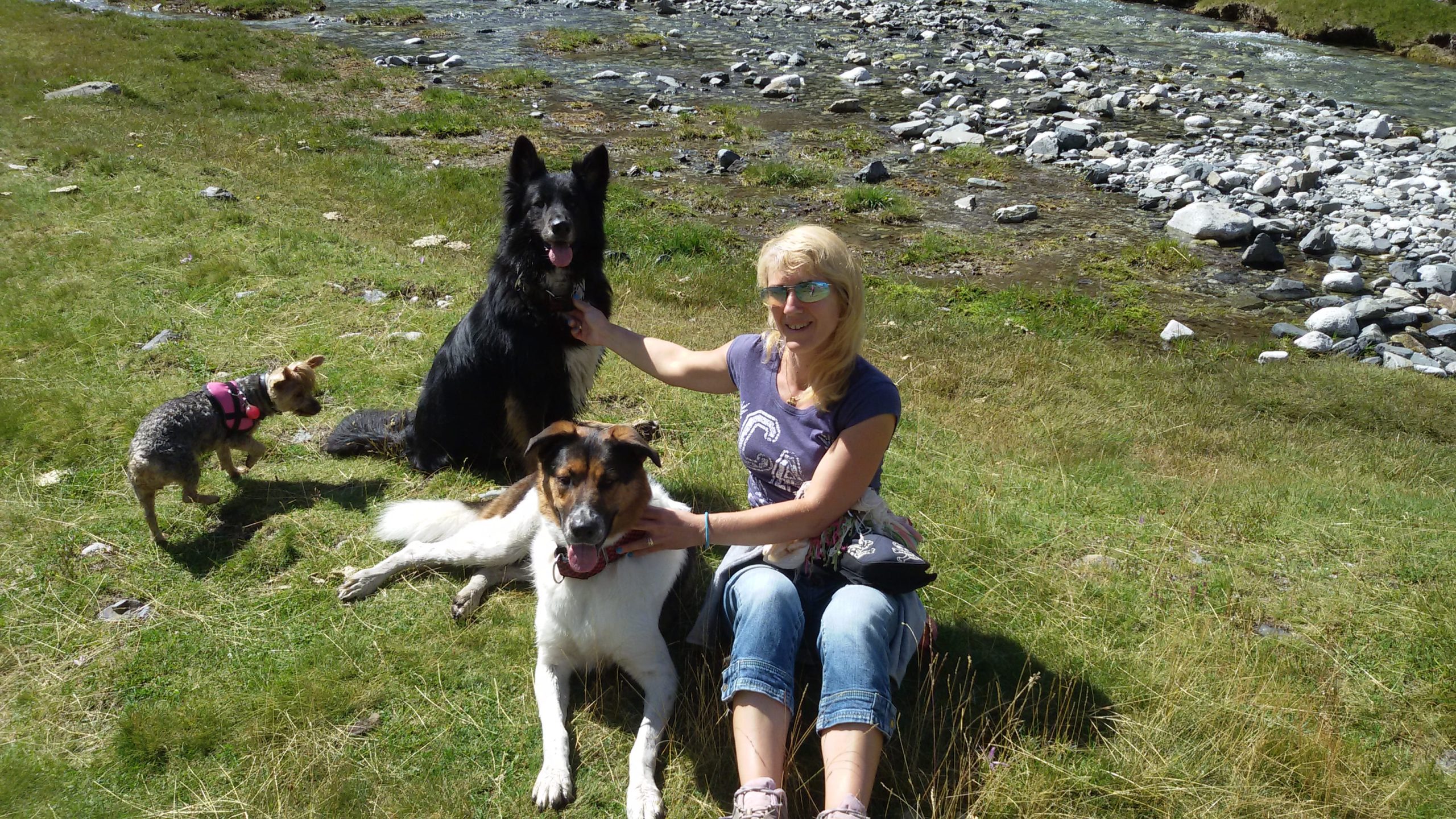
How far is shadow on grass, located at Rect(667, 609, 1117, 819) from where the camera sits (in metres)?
3.07

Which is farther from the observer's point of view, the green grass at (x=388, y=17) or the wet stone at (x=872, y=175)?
the green grass at (x=388, y=17)

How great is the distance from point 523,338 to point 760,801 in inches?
112

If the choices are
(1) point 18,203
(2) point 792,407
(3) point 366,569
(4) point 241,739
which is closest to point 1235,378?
(2) point 792,407

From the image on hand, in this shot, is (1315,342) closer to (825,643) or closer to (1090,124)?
(1090,124)

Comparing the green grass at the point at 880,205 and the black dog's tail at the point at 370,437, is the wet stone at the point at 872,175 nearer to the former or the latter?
the green grass at the point at 880,205

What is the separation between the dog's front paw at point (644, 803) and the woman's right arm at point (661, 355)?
1.64m

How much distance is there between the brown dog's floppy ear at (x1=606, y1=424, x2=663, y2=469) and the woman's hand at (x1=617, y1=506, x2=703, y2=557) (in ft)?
0.64

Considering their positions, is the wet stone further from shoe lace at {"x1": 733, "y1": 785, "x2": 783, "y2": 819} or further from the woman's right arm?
shoe lace at {"x1": 733, "y1": 785, "x2": 783, "y2": 819}

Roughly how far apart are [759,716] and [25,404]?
17.7 feet

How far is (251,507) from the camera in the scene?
474 centimetres

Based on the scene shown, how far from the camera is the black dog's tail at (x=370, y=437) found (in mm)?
5340

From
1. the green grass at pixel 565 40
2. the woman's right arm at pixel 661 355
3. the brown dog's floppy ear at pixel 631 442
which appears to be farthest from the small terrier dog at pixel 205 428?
the green grass at pixel 565 40

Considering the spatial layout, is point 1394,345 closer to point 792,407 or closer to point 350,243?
point 792,407

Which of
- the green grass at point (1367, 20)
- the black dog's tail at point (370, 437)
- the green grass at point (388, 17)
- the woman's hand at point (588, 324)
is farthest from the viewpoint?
the green grass at point (388, 17)
